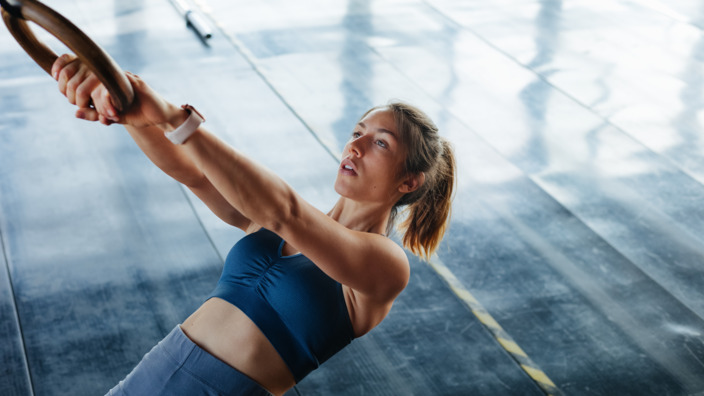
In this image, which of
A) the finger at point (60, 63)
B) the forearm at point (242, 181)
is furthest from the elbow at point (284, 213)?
the finger at point (60, 63)

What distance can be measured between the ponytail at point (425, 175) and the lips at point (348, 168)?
5.7 inches

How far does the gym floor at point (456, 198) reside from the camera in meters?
3.60

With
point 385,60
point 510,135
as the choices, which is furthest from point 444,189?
point 385,60

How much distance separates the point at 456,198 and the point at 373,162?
9.87 feet

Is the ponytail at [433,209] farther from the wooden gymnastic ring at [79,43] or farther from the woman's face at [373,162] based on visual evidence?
the wooden gymnastic ring at [79,43]

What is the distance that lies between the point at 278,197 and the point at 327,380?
2167 millimetres

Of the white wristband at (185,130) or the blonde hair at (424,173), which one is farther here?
the blonde hair at (424,173)

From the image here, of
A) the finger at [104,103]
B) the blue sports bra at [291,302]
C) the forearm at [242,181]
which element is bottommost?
the blue sports bra at [291,302]

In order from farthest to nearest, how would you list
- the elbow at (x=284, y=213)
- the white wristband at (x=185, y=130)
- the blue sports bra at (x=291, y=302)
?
1. the blue sports bra at (x=291, y=302)
2. the elbow at (x=284, y=213)
3. the white wristband at (x=185, y=130)

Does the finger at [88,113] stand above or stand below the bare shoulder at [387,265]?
above

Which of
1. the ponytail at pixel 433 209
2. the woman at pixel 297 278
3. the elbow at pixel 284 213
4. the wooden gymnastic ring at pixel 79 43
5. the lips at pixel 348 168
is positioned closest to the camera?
the wooden gymnastic ring at pixel 79 43

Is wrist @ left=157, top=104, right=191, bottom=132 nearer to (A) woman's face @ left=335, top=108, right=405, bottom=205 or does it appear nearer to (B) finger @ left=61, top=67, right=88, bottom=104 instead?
(B) finger @ left=61, top=67, right=88, bottom=104

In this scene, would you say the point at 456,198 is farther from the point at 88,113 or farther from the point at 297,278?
the point at 88,113

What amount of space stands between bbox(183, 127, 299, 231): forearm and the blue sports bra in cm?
30
